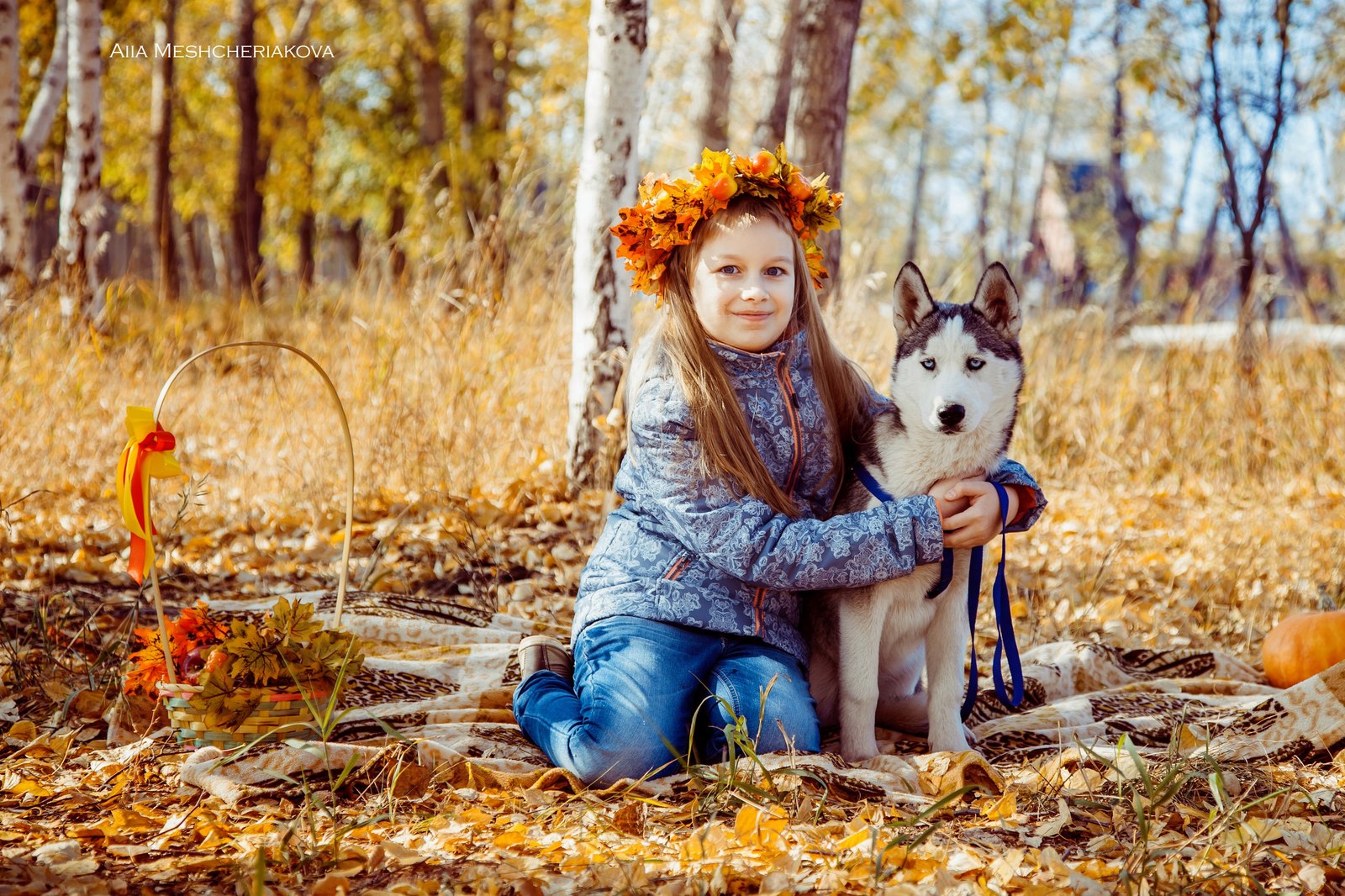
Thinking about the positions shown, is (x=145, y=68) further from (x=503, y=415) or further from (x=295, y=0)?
(x=503, y=415)

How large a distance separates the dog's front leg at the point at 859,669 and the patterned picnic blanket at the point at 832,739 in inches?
4.3

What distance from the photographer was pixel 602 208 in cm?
451

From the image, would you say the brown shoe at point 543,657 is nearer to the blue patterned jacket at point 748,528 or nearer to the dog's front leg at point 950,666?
the blue patterned jacket at point 748,528

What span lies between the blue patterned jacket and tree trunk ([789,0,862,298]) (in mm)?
2964

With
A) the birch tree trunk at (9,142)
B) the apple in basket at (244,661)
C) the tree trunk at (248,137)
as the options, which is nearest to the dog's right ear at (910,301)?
the apple in basket at (244,661)

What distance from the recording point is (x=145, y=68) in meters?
16.5

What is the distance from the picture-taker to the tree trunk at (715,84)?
29.3 ft

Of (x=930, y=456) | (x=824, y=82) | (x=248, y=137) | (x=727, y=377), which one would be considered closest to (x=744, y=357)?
(x=727, y=377)

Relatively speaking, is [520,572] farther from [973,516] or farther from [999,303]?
[999,303]

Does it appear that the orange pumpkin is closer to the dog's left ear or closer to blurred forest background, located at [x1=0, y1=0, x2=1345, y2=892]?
blurred forest background, located at [x1=0, y1=0, x2=1345, y2=892]

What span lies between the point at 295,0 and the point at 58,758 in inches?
655

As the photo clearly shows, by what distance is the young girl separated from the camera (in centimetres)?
249

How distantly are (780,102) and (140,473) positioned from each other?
6.25 metres

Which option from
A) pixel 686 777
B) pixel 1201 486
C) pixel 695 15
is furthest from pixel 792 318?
pixel 695 15
